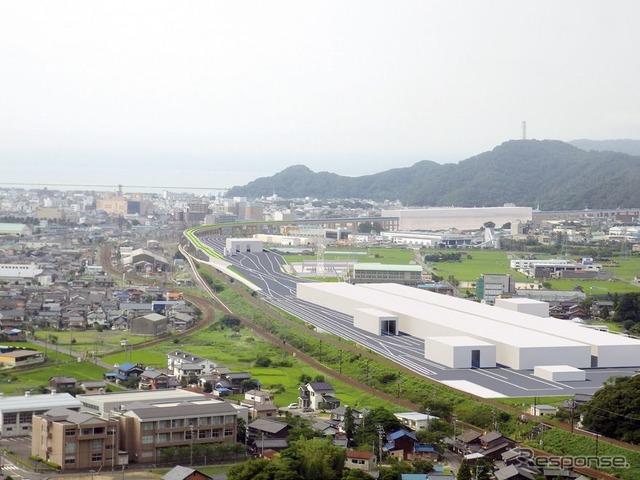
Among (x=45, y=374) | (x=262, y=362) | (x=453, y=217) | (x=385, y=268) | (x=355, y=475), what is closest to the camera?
(x=355, y=475)

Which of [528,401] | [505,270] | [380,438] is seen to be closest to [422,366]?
[528,401]

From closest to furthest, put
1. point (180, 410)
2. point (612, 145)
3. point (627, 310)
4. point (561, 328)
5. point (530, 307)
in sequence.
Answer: point (180, 410) < point (561, 328) < point (530, 307) < point (627, 310) < point (612, 145)

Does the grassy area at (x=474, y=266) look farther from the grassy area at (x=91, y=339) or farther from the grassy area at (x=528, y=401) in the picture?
the grassy area at (x=528, y=401)

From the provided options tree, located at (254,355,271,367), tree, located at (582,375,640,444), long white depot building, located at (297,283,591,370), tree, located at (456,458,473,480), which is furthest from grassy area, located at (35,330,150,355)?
tree, located at (456,458,473,480)

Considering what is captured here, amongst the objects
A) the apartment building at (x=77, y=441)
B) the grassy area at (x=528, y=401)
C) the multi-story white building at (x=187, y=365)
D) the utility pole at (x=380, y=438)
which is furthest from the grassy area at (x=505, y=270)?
the apartment building at (x=77, y=441)

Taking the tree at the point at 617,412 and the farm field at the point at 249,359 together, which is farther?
the farm field at the point at 249,359

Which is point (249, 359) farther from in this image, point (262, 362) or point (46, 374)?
point (46, 374)

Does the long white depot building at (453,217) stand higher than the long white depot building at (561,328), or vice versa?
the long white depot building at (453,217)
